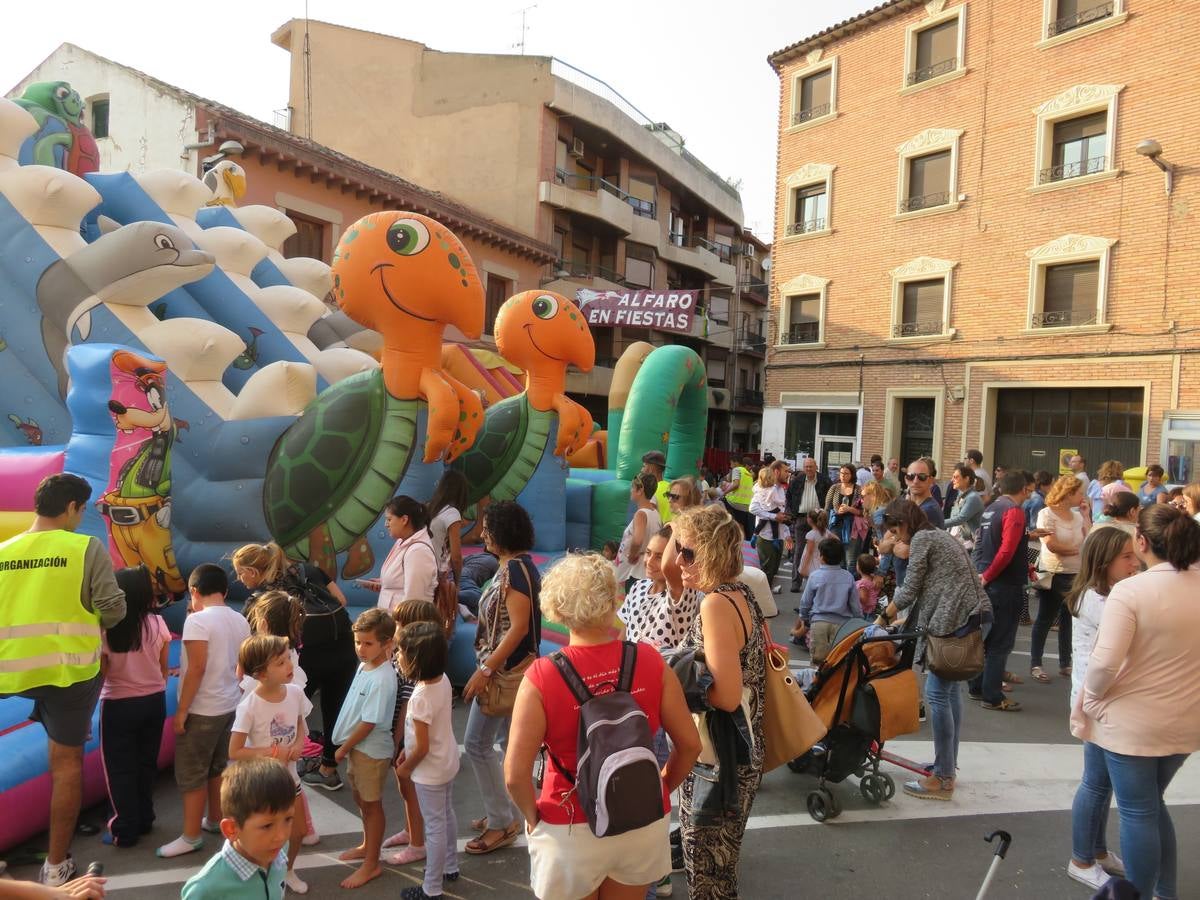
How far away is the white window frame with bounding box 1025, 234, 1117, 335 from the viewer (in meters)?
14.1

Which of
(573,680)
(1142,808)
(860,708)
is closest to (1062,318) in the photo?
(860,708)

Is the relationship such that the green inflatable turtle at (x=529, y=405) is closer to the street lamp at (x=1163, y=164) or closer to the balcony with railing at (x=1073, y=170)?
the street lamp at (x=1163, y=164)

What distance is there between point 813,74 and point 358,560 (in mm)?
17388

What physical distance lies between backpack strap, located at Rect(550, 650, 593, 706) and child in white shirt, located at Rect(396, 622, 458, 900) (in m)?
1.07

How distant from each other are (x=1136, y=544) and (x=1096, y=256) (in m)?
13.6

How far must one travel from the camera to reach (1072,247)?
14.5 m

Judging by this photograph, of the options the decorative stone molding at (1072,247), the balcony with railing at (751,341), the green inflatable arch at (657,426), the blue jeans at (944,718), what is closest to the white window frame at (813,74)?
the decorative stone molding at (1072,247)

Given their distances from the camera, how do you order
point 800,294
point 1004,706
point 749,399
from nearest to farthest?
point 1004,706 < point 800,294 < point 749,399

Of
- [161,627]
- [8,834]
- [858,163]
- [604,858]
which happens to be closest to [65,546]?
[161,627]

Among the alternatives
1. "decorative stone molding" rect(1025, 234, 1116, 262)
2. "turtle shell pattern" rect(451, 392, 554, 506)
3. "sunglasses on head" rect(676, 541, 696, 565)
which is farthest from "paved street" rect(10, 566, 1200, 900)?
"decorative stone molding" rect(1025, 234, 1116, 262)

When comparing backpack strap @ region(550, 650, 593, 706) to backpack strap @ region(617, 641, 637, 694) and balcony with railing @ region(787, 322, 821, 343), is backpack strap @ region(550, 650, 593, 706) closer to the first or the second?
backpack strap @ region(617, 641, 637, 694)

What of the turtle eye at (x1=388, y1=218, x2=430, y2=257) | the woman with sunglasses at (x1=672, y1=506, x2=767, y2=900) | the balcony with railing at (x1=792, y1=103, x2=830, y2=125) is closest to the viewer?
the woman with sunglasses at (x1=672, y1=506, x2=767, y2=900)

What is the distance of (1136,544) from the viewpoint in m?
3.07

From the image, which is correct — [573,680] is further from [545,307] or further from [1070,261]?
[1070,261]
